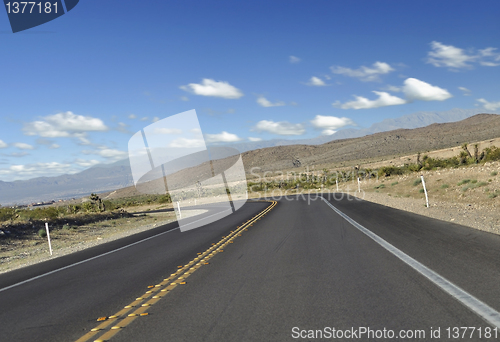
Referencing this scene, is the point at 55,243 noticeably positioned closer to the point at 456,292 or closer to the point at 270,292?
the point at 270,292

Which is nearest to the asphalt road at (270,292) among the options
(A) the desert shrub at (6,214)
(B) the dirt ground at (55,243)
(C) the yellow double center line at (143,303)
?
(C) the yellow double center line at (143,303)

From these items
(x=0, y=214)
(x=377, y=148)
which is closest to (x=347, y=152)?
(x=377, y=148)

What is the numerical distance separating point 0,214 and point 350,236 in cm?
2380

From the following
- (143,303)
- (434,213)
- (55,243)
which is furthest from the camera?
(55,243)

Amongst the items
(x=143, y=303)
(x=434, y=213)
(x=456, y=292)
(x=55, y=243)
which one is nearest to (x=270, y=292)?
(x=143, y=303)

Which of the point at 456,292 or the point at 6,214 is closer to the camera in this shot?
the point at 456,292

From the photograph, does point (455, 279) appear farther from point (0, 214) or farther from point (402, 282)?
point (0, 214)

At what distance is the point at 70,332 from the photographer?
16.7ft

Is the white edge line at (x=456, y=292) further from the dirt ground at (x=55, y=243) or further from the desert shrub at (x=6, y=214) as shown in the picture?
the desert shrub at (x=6, y=214)

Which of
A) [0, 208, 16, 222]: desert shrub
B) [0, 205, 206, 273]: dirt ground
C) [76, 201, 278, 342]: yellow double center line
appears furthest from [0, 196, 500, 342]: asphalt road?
[0, 208, 16, 222]: desert shrub

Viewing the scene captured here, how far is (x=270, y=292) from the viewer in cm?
610

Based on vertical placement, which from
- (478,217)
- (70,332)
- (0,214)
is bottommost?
(478,217)

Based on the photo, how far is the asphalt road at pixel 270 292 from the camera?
465 cm

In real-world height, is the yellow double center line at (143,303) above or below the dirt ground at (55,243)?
below
